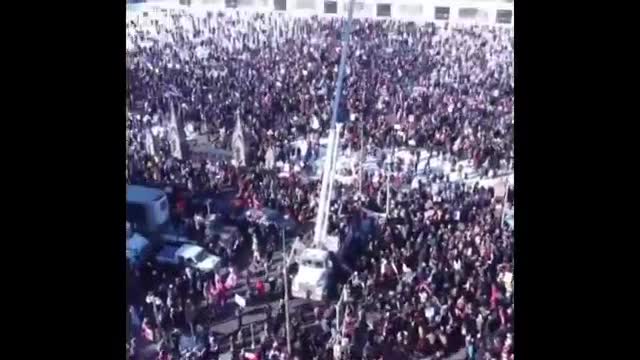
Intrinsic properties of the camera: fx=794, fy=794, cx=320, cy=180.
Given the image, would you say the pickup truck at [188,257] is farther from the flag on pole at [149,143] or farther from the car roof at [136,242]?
the flag on pole at [149,143]

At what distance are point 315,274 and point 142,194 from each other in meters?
0.90

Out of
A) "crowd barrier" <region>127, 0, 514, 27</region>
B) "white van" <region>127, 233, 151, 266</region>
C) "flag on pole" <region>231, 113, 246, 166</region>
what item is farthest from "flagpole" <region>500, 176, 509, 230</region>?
"white van" <region>127, 233, 151, 266</region>

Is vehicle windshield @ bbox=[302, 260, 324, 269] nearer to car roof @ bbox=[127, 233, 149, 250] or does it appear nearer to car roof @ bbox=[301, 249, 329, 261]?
car roof @ bbox=[301, 249, 329, 261]

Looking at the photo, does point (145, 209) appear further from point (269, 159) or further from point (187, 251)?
point (269, 159)

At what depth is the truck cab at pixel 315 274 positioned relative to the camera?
3.76 metres

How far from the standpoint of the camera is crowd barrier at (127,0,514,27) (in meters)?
3.74

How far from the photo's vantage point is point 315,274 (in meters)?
3.77

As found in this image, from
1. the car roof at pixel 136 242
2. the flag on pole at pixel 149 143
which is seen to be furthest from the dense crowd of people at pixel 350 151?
the car roof at pixel 136 242

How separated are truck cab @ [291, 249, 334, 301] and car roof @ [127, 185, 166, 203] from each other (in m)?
0.76

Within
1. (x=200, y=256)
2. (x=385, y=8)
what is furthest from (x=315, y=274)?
(x=385, y=8)
